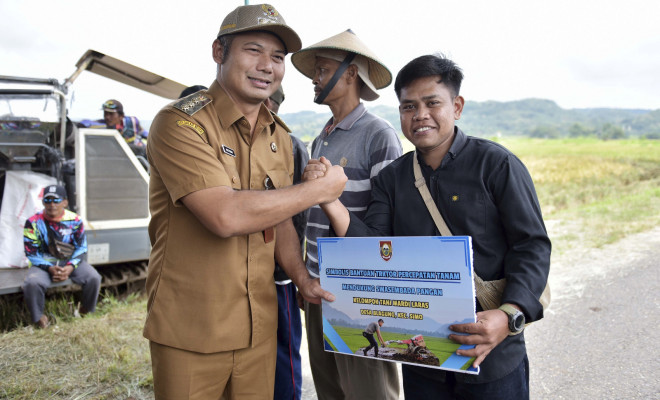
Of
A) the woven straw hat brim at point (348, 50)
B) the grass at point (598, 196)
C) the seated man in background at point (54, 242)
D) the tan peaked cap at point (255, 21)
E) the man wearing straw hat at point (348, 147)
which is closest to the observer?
the tan peaked cap at point (255, 21)

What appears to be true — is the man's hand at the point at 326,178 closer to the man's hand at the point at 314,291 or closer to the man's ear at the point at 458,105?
the man's hand at the point at 314,291

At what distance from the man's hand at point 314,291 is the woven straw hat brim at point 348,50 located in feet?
4.18

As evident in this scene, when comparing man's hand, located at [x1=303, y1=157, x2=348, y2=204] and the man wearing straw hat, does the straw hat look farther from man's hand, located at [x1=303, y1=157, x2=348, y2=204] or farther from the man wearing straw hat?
man's hand, located at [x1=303, y1=157, x2=348, y2=204]

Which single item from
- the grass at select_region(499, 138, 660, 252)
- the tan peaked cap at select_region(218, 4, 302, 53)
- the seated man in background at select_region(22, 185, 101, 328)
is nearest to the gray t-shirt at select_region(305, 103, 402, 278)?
the tan peaked cap at select_region(218, 4, 302, 53)

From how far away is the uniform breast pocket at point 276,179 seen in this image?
2.10m

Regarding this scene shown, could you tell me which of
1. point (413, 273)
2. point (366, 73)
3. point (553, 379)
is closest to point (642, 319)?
point (553, 379)

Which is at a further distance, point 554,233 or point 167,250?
point 554,233

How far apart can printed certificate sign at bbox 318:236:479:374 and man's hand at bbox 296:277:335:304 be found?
25 millimetres

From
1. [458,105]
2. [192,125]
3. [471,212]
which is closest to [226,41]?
[192,125]

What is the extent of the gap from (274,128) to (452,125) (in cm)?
81

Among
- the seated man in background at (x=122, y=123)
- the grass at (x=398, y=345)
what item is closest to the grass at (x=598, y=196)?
the grass at (x=398, y=345)

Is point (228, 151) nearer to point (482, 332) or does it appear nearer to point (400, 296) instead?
point (400, 296)

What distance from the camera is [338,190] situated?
192 centimetres

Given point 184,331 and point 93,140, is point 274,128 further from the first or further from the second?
point 93,140
